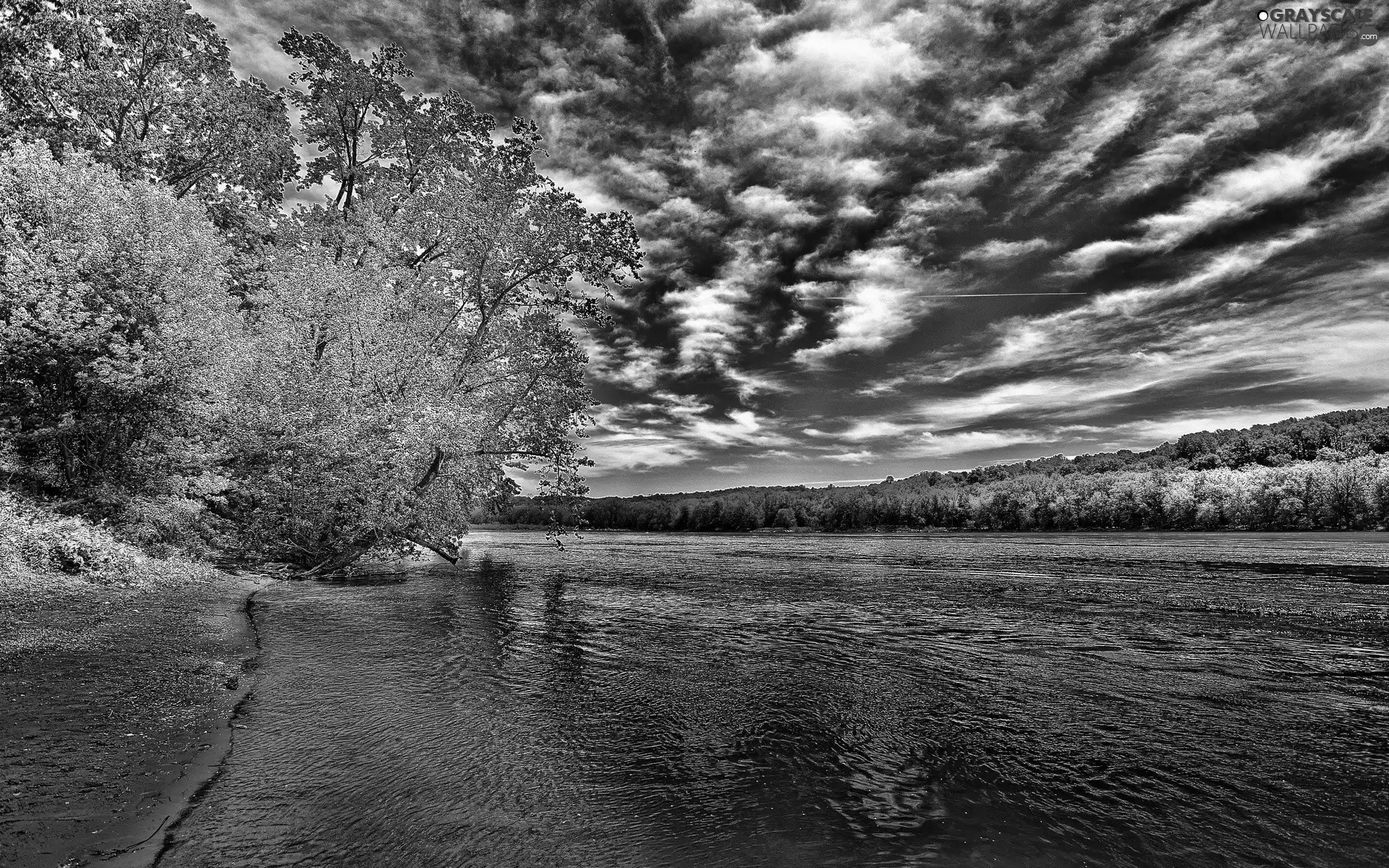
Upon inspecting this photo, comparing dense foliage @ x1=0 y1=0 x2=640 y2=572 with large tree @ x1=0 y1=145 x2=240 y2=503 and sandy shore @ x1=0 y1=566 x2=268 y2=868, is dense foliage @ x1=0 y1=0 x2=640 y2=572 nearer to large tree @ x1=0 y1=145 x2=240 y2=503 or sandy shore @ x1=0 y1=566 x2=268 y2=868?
large tree @ x1=0 y1=145 x2=240 y2=503

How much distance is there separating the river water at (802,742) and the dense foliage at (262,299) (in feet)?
27.4

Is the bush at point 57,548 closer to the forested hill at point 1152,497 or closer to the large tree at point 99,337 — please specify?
the large tree at point 99,337

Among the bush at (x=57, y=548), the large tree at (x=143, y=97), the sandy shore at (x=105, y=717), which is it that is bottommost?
the sandy shore at (x=105, y=717)

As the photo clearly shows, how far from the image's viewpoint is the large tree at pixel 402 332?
2598cm

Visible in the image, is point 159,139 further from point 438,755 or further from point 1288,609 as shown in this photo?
point 1288,609

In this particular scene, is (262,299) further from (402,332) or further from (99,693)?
(99,693)

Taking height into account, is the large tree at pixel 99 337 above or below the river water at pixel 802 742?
above

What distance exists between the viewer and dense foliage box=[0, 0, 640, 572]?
67.2ft

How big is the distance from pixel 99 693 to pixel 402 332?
20.8 m

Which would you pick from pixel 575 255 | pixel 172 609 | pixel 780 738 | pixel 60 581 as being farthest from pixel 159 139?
pixel 780 738

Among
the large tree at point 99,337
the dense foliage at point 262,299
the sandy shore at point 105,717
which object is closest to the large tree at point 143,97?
the dense foliage at point 262,299

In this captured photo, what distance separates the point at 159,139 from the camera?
3075cm

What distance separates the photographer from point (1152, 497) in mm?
114938

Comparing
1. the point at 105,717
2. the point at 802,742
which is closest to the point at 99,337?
the point at 105,717
